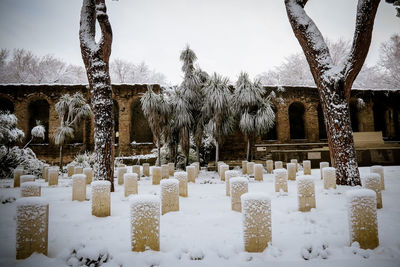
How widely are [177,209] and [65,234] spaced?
157 cm

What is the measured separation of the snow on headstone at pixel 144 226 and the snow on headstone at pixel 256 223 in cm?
92

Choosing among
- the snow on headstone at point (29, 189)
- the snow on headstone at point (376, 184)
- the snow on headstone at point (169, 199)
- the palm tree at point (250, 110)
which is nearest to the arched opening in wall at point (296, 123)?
the palm tree at point (250, 110)

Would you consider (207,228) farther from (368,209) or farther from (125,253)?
(368,209)

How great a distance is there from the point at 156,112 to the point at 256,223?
7332 mm

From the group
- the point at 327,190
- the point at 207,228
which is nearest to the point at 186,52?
the point at 327,190

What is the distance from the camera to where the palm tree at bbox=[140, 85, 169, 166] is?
8977 millimetres

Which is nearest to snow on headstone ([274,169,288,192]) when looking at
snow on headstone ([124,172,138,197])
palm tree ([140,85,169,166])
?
snow on headstone ([124,172,138,197])

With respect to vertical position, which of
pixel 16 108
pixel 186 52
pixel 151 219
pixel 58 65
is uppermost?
pixel 58 65

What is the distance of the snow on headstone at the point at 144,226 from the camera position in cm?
229

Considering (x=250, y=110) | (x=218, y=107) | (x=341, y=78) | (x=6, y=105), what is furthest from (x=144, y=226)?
(x=6, y=105)

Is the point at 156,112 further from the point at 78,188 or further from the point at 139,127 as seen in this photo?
the point at 139,127

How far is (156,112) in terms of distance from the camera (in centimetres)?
904

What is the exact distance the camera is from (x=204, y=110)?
9.24 m

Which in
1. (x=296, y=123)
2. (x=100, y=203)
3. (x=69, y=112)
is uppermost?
(x=69, y=112)
